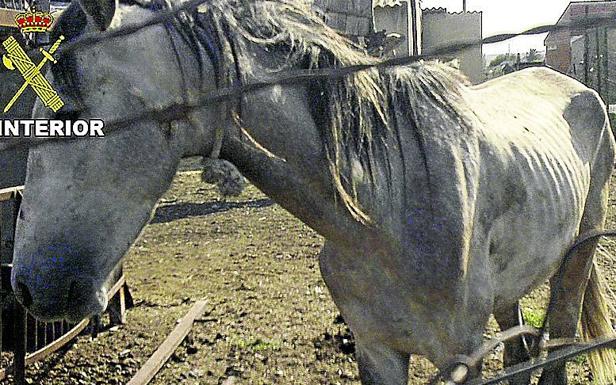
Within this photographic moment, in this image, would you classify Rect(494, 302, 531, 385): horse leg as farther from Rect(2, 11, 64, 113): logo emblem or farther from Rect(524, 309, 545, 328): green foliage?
Rect(2, 11, 64, 113): logo emblem

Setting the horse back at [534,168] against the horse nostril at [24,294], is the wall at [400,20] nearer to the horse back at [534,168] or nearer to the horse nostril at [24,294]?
the horse back at [534,168]

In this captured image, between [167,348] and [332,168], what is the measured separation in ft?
7.86

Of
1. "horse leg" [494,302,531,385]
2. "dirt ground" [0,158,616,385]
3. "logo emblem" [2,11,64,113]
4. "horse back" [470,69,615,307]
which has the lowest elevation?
"dirt ground" [0,158,616,385]

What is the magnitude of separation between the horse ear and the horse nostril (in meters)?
0.56

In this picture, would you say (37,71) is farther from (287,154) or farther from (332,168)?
(332,168)

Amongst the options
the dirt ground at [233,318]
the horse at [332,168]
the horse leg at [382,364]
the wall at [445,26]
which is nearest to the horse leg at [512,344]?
the dirt ground at [233,318]

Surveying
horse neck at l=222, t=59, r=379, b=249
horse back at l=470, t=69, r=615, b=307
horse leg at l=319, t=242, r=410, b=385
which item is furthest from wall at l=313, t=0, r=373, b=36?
horse neck at l=222, t=59, r=379, b=249

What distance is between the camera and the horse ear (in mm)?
1396

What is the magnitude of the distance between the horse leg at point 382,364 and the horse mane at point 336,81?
0.63m

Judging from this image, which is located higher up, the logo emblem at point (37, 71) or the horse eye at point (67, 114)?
the logo emblem at point (37, 71)

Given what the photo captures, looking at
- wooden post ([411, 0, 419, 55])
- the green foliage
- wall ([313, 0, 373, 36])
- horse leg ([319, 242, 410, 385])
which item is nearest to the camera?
horse leg ([319, 242, 410, 385])

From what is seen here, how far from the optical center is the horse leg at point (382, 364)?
7.53ft

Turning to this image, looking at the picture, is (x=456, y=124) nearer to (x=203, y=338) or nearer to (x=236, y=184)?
(x=236, y=184)

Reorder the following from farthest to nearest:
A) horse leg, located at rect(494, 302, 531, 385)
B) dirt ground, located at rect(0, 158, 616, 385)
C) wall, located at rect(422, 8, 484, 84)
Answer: wall, located at rect(422, 8, 484, 84), dirt ground, located at rect(0, 158, 616, 385), horse leg, located at rect(494, 302, 531, 385)
